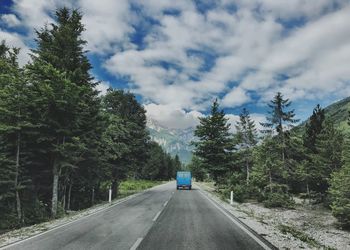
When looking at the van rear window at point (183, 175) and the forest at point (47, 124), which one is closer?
the forest at point (47, 124)

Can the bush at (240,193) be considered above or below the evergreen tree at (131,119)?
below

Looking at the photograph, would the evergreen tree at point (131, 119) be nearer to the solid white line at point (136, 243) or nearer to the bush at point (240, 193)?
the bush at point (240, 193)

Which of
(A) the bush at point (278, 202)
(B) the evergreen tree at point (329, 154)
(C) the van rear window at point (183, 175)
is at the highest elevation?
(B) the evergreen tree at point (329, 154)

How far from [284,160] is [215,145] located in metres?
8.26

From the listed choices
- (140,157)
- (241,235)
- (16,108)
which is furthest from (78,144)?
(140,157)

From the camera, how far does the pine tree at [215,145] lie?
1366 inches

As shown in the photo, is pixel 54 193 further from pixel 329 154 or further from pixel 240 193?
pixel 329 154

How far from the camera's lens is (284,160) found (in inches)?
1218

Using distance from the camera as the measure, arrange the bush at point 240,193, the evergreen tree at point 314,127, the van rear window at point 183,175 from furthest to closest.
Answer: the van rear window at point 183,175 → the evergreen tree at point 314,127 → the bush at point 240,193

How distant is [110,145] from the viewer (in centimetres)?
2462

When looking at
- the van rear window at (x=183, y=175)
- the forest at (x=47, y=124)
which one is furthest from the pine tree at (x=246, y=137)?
the forest at (x=47, y=124)

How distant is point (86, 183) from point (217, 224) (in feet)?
47.0

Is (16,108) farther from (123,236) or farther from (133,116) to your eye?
(133,116)

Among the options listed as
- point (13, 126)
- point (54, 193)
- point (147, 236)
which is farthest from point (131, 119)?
point (147, 236)
